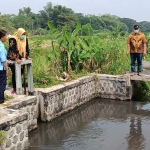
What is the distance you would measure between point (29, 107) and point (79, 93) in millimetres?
2442

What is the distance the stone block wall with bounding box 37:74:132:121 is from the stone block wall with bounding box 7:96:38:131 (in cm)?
43

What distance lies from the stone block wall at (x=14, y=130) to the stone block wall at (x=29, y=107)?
62cm

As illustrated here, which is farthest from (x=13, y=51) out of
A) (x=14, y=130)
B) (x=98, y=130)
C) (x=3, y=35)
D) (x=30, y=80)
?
(x=98, y=130)

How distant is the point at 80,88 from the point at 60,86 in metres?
1.09

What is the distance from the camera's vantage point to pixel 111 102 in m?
8.64

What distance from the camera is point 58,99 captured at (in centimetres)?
721

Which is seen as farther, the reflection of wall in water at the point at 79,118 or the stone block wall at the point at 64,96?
the stone block wall at the point at 64,96

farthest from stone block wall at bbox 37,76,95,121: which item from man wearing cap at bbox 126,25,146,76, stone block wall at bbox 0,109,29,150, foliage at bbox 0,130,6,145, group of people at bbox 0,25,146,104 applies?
foliage at bbox 0,130,6,145

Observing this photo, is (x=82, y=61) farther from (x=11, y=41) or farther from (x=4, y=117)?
(x=4, y=117)

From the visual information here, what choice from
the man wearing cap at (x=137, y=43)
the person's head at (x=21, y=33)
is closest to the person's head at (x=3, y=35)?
the person's head at (x=21, y=33)

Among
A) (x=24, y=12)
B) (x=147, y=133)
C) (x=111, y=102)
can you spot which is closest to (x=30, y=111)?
(x=147, y=133)

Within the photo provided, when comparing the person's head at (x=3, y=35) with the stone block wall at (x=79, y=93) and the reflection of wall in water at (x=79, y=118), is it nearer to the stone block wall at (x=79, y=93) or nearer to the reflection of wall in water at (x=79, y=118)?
the stone block wall at (x=79, y=93)

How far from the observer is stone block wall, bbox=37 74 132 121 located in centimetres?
681

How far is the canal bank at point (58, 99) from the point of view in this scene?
4832 millimetres
